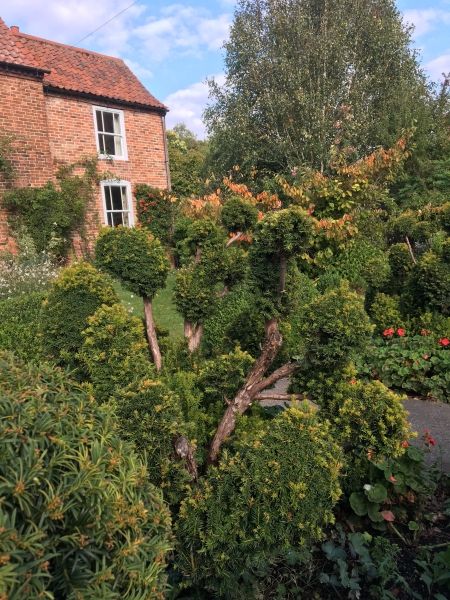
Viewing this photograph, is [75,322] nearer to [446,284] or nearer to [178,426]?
[178,426]

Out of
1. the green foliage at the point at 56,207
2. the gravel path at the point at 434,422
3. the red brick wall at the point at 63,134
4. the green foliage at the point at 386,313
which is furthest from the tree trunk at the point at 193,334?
the red brick wall at the point at 63,134

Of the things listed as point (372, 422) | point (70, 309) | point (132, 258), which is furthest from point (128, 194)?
point (372, 422)

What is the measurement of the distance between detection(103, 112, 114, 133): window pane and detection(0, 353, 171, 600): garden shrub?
12870mm

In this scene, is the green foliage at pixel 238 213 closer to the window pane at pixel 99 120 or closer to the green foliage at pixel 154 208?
the green foliage at pixel 154 208

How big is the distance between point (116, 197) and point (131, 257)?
10.6 meters

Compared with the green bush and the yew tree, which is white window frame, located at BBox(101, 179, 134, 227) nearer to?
the green bush

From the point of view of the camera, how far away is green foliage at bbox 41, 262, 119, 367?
2.88m

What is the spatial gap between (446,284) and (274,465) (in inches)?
165

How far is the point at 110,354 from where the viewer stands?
265cm

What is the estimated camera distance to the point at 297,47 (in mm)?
16234

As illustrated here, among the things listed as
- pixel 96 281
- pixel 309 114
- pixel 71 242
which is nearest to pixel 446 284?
pixel 96 281

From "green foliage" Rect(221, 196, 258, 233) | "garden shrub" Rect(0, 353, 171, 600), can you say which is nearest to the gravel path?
"green foliage" Rect(221, 196, 258, 233)

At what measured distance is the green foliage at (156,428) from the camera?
2.28 meters

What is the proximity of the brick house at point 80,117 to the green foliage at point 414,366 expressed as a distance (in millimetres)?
9474
